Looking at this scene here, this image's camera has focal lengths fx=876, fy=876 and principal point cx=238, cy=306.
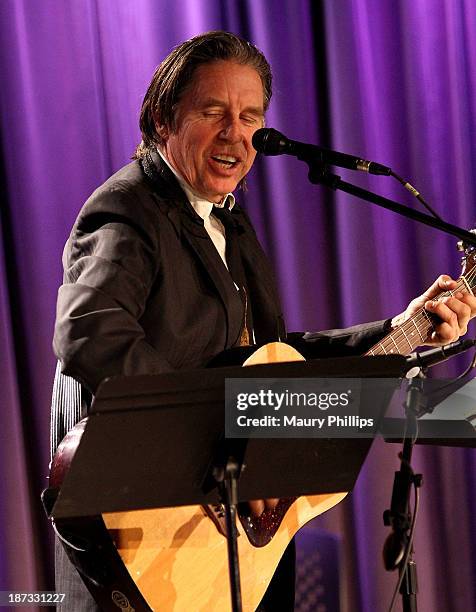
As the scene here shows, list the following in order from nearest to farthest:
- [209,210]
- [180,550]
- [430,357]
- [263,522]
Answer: [430,357], [180,550], [263,522], [209,210]

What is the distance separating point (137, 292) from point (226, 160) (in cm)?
55

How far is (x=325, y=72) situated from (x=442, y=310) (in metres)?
1.37

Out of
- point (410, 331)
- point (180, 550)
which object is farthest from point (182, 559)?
point (410, 331)

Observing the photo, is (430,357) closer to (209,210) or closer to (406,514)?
(406,514)

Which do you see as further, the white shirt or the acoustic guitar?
the white shirt

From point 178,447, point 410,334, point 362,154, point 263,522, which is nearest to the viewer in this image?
point 178,447

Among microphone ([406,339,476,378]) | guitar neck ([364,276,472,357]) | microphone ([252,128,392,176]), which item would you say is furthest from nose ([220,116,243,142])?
microphone ([406,339,476,378])

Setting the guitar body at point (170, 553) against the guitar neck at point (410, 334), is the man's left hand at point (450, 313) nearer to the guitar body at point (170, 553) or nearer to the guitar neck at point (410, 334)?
the guitar neck at point (410, 334)

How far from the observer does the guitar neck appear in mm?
2570

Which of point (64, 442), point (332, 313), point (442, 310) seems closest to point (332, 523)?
point (332, 313)

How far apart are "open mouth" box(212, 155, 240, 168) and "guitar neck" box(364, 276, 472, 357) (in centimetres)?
67

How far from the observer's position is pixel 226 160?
2.40 m

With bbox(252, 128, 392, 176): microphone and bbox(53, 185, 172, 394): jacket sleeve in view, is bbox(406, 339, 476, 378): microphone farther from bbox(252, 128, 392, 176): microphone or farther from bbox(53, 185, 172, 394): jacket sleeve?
bbox(53, 185, 172, 394): jacket sleeve

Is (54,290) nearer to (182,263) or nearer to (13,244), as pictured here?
(13,244)
